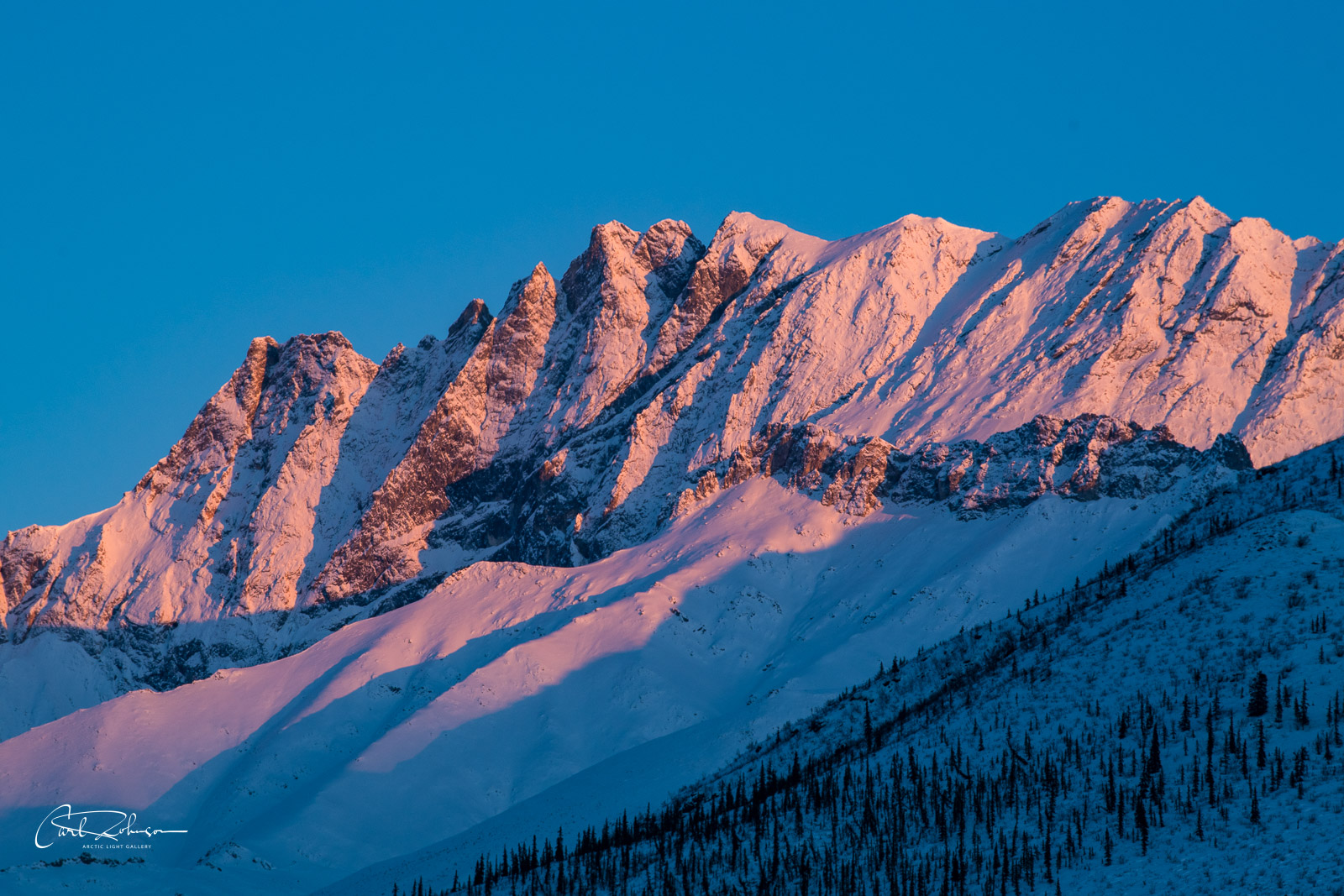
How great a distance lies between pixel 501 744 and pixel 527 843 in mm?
47920

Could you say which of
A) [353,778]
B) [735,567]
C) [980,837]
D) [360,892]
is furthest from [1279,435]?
[980,837]

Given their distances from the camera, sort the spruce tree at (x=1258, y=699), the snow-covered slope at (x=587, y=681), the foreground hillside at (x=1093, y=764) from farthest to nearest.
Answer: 1. the snow-covered slope at (x=587, y=681)
2. the spruce tree at (x=1258, y=699)
3. the foreground hillside at (x=1093, y=764)

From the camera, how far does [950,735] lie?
247 ft

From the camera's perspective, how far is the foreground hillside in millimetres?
53312

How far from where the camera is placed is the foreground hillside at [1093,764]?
175 feet
